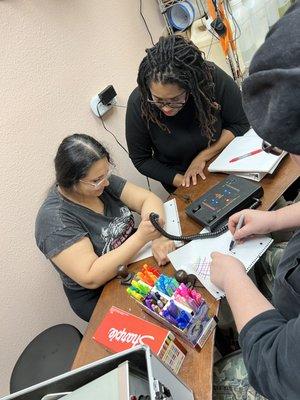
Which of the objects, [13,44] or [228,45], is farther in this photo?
[228,45]

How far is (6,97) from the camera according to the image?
5.33 ft

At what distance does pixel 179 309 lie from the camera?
3.28 ft

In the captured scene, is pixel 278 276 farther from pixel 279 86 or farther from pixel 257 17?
pixel 257 17

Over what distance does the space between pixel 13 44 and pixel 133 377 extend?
1.54 metres

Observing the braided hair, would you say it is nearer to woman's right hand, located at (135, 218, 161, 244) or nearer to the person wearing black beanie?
woman's right hand, located at (135, 218, 161, 244)

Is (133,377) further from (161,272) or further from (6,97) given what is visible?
(6,97)

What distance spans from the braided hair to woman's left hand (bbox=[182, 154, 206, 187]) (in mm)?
250

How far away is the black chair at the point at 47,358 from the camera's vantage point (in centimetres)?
143

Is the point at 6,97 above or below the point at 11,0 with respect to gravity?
below

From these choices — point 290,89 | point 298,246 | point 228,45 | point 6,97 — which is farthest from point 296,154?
point 228,45

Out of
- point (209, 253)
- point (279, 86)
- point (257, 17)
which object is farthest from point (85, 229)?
point (257, 17)

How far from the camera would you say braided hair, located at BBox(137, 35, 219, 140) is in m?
1.50

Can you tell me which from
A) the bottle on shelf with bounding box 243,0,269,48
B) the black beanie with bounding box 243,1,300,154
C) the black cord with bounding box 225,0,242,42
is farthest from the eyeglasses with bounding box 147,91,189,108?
the bottle on shelf with bounding box 243,0,269,48

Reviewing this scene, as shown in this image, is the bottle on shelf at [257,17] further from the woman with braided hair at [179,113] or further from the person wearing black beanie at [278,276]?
the person wearing black beanie at [278,276]
